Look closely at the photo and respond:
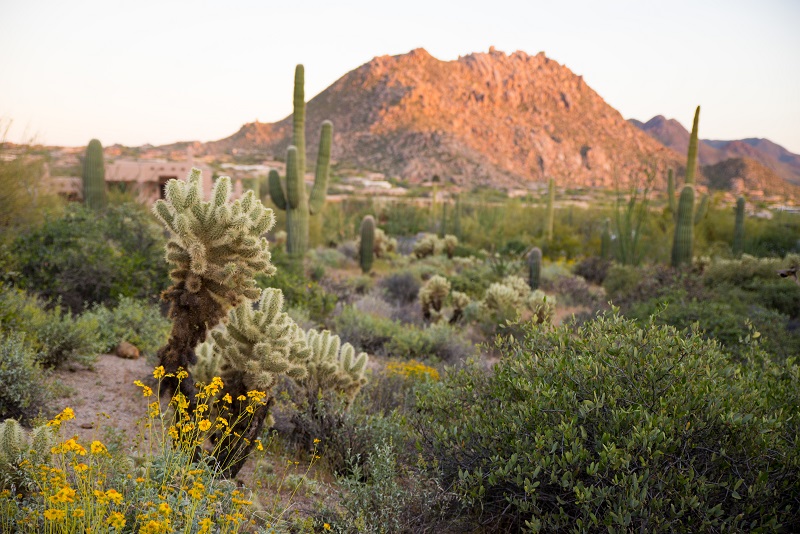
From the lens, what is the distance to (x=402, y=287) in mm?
13812

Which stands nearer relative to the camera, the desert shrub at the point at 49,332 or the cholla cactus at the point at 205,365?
the cholla cactus at the point at 205,365

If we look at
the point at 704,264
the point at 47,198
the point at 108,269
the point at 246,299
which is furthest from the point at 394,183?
the point at 246,299

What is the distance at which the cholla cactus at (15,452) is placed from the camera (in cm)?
312

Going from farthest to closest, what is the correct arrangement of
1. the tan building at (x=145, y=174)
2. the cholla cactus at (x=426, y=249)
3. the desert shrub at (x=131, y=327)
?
1. the tan building at (x=145, y=174)
2. the cholla cactus at (x=426, y=249)
3. the desert shrub at (x=131, y=327)

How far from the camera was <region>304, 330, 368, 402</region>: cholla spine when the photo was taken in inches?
208

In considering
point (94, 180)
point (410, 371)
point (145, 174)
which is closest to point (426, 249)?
point (94, 180)

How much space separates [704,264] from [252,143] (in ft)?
199

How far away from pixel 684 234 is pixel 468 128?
193 ft

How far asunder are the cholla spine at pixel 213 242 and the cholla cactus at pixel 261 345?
0.17 metres

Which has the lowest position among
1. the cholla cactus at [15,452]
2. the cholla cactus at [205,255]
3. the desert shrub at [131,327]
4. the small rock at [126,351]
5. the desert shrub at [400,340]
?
the desert shrub at [400,340]

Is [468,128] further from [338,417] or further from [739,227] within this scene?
Answer: [338,417]

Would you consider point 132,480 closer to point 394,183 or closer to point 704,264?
point 704,264

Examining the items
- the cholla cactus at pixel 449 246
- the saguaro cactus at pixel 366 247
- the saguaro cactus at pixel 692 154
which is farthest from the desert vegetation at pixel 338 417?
the cholla cactus at pixel 449 246

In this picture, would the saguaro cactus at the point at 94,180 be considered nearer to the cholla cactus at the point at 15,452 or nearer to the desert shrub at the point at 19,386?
the desert shrub at the point at 19,386
